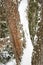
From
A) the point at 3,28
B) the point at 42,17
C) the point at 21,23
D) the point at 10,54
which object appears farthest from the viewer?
the point at 10,54

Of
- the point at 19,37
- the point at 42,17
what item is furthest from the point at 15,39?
the point at 42,17

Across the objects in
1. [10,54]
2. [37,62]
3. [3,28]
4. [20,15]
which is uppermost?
[20,15]

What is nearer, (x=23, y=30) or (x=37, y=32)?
(x=37, y=32)

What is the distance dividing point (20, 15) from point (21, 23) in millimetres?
52

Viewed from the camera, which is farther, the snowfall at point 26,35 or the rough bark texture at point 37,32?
the snowfall at point 26,35

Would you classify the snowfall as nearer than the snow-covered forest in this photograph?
No

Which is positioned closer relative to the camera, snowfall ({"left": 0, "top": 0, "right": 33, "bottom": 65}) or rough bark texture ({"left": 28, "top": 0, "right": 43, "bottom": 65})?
rough bark texture ({"left": 28, "top": 0, "right": 43, "bottom": 65})

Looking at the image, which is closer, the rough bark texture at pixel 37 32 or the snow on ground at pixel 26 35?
the rough bark texture at pixel 37 32

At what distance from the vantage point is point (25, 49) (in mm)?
1191

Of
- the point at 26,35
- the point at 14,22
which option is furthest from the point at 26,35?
the point at 14,22

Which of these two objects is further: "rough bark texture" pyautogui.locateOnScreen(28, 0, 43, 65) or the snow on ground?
the snow on ground

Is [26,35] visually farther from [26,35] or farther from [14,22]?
[14,22]

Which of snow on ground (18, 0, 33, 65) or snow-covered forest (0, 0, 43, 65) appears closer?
snow-covered forest (0, 0, 43, 65)

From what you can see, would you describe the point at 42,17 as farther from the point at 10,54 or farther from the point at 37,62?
the point at 10,54
